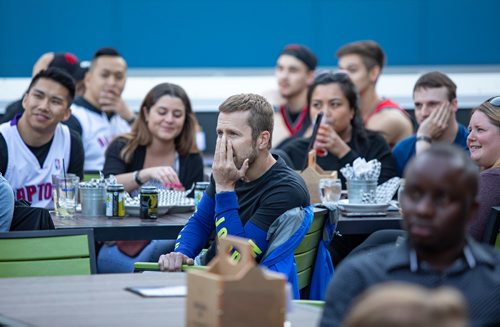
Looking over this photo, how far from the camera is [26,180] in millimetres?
5070

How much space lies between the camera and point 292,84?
769 cm

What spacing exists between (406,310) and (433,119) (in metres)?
4.38

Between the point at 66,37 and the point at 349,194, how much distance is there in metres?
4.54

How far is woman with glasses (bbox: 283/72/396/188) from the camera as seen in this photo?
18.1 feet

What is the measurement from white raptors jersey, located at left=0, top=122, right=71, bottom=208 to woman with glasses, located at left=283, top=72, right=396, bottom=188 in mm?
1404

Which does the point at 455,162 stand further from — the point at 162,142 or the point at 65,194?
the point at 162,142

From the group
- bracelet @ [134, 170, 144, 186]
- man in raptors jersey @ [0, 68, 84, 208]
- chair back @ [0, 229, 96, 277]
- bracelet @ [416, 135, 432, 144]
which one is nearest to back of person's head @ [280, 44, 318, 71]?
bracelet @ [416, 135, 432, 144]

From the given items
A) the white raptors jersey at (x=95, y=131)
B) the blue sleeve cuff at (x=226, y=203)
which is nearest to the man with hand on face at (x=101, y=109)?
the white raptors jersey at (x=95, y=131)

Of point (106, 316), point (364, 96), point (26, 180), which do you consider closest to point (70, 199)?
point (26, 180)

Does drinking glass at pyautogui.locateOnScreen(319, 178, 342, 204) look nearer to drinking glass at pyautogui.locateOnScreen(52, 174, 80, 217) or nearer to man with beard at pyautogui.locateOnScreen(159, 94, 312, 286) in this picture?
man with beard at pyautogui.locateOnScreen(159, 94, 312, 286)

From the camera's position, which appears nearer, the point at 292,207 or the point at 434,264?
the point at 434,264

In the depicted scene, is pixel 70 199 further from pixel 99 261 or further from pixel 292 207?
pixel 292 207

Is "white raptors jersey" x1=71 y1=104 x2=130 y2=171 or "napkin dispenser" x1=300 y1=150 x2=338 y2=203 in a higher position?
"white raptors jersey" x1=71 y1=104 x2=130 y2=171

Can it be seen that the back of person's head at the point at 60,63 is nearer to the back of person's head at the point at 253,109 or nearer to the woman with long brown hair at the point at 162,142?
the woman with long brown hair at the point at 162,142
